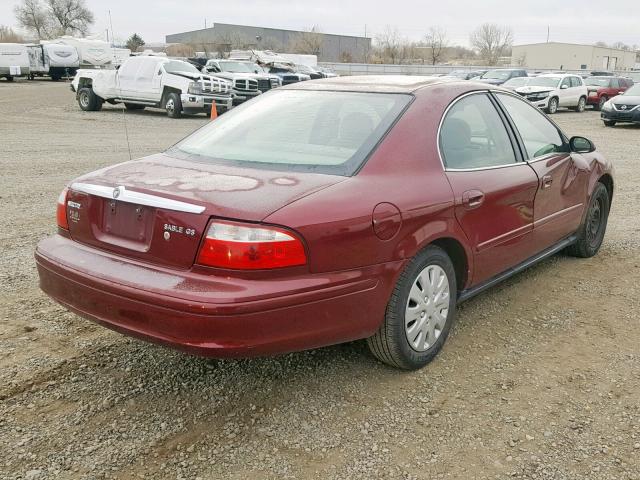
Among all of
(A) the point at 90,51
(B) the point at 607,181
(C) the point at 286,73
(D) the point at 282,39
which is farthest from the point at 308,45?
(B) the point at 607,181

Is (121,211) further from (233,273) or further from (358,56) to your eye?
(358,56)

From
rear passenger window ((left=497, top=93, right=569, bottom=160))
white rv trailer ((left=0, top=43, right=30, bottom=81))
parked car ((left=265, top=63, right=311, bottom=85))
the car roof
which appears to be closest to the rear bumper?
the car roof

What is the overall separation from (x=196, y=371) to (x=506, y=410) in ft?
5.36

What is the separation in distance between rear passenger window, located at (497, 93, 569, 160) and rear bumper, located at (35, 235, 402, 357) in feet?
6.16

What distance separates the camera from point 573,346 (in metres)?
3.79

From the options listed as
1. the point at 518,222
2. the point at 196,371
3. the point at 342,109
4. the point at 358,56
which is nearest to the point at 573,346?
the point at 518,222

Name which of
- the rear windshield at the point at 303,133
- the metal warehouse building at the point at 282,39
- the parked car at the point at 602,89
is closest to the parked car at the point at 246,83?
the parked car at the point at 602,89

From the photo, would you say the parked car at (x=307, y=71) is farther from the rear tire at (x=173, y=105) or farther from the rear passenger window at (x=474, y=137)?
the rear passenger window at (x=474, y=137)

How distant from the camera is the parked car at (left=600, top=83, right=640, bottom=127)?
1939 centimetres

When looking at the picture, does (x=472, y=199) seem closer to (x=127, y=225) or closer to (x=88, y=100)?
(x=127, y=225)

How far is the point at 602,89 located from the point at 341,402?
2803 centimetres

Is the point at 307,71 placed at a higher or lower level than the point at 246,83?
higher

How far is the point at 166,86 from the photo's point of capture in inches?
779

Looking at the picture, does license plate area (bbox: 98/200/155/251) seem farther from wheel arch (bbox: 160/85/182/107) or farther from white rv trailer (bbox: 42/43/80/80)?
white rv trailer (bbox: 42/43/80/80)
